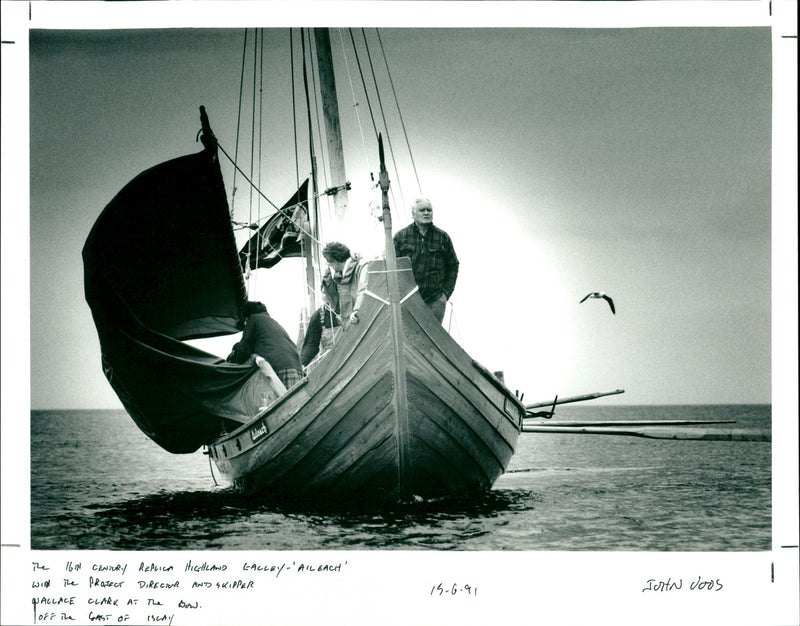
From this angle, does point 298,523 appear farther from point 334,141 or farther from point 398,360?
point 334,141

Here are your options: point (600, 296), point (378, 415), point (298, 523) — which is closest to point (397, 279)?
point (378, 415)

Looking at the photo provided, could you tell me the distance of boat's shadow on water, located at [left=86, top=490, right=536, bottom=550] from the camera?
598 cm

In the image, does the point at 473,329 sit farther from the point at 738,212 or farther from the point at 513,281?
the point at 738,212

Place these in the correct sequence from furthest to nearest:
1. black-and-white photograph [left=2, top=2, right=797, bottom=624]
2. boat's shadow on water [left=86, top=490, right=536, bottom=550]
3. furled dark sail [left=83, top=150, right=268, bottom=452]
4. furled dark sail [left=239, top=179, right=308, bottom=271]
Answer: furled dark sail [left=239, top=179, right=308, bottom=271] → furled dark sail [left=83, top=150, right=268, bottom=452] → black-and-white photograph [left=2, top=2, right=797, bottom=624] → boat's shadow on water [left=86, top=490, right=536, bottom=550]

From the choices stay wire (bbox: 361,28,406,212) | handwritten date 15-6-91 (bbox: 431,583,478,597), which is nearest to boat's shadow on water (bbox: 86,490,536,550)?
handwritten date 15-6-91 (bbox: 431,583,478,597)

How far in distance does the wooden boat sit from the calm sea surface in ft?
0.74

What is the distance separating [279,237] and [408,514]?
90.1 inches

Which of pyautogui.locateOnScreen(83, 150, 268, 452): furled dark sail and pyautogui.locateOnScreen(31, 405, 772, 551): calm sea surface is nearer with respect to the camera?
→ pyautogui.locateOnScreen(31, 405, 772, 551): calm sea surface

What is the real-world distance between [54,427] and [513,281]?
9.91ft

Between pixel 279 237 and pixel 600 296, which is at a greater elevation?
pixel 279 237

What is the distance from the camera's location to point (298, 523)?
247 inches

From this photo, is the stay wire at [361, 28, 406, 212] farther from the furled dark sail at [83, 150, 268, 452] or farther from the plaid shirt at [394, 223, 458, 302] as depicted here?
the furled dark sail at [83, 150, 268, 452]

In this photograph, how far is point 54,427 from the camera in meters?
5.96

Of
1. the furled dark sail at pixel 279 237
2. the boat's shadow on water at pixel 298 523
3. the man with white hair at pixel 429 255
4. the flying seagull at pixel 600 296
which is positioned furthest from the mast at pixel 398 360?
the flying seagull at pixel 600 296
